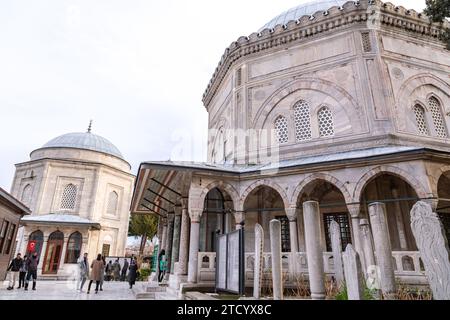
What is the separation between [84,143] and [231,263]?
26.2 metres

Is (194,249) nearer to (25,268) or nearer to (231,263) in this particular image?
(231,263)

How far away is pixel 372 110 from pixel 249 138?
4.96 meters

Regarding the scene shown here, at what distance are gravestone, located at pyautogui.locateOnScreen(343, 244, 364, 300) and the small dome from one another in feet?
90.7

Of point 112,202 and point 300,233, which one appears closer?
point 300,233

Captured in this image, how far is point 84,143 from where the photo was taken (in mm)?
28797

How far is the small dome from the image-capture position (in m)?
28.0

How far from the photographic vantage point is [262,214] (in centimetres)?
1174

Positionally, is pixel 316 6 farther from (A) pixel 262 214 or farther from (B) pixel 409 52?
(A) pixel 262 214

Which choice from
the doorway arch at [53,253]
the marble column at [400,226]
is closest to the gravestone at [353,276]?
the marble column at [400,226]

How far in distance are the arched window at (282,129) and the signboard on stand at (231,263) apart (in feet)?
20.3

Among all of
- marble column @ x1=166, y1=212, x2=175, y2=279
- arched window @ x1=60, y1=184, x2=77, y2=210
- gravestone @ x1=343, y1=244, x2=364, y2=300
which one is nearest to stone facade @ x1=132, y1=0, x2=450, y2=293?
marble column @ x1=166, y1=212, x2=175, y2=279

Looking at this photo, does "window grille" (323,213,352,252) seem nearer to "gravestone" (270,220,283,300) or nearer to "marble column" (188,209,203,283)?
"marble column" (188,209,203,283)

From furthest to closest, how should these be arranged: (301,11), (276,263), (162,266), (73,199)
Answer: (73,199) < (301,11) < (162,266) < (276,263)

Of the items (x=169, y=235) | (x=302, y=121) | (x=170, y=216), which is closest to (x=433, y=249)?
(x=302, y=121)
